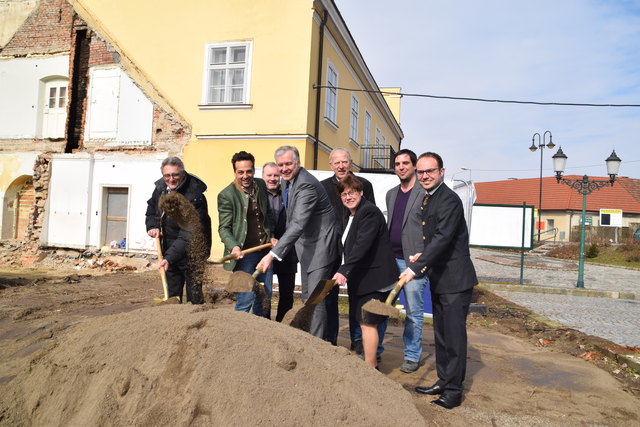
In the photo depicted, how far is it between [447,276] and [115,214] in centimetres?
1135

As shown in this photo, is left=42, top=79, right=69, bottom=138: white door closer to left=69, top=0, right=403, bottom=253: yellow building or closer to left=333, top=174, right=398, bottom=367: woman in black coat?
left=69, top=0, right=403, bottom=253: yellow building

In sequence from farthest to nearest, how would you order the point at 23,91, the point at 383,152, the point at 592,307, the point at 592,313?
the point at 383,152 → the point at 23,91 → the point at 592,307 → the point at 592,313

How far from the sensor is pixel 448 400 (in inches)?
131

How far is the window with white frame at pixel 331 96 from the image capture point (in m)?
13.1

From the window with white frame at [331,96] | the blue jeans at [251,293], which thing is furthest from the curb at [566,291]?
the blue jeans at [251,293]

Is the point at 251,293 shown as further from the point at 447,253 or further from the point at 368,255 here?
the point at 447,253

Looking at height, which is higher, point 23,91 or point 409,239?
point 23,91

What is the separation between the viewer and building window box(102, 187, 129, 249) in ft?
41.7

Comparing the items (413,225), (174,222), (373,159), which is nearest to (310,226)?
(413,225)

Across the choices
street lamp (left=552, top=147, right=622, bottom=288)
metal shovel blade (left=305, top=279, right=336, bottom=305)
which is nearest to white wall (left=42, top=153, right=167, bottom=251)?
metal shovel blade (left=305, top=279, right=336, bottom=305)

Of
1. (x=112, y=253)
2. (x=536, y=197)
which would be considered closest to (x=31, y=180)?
(x=112, y=253)

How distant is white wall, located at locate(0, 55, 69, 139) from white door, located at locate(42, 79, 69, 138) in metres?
0.20

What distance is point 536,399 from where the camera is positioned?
3730 mm

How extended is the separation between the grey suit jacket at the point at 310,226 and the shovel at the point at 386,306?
52 centimetres
